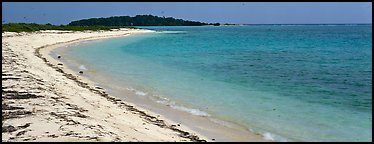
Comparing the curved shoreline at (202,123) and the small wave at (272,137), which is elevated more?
the curved shoreline at (202,123)

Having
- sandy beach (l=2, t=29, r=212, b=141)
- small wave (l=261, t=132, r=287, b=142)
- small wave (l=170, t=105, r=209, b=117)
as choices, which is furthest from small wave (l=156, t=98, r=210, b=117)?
small wave (l=261, t=132, r=287, b=142)

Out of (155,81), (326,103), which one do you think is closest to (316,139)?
(326,103)

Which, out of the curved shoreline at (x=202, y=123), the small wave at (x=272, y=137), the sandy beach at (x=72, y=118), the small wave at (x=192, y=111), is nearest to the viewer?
the sandy beach at (x=72, y=118)

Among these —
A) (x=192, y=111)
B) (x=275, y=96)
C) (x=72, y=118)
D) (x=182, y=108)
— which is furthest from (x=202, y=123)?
(x=275, y=96)

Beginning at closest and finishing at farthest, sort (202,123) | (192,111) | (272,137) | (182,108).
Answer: (272,137) → (202,123) → (192,111) → (182,108)

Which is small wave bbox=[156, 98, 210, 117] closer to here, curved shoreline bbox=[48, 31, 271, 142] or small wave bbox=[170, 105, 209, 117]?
small wave bbox=[170, 105, 209, 117]

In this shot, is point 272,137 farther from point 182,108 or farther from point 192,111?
point 182,108

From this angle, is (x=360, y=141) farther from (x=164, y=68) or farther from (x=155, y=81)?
(x=164, y=68)

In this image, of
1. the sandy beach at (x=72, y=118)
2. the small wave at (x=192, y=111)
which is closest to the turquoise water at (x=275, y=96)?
the small wave at (x=192, y=111)

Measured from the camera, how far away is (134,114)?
9797 millimetres

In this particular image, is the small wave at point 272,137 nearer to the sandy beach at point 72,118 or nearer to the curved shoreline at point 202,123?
the curved shoreline at point 202,123

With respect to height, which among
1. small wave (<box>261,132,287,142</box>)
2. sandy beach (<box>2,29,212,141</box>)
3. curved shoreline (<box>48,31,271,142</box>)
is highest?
sandy beach (<box>2,29,212,141</box>)

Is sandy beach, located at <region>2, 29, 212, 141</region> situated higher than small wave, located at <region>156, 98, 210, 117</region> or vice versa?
sandy beach, located at <region>2, 29, 212, 141</region>

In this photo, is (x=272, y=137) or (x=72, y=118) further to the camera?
(x=272, y=137)
